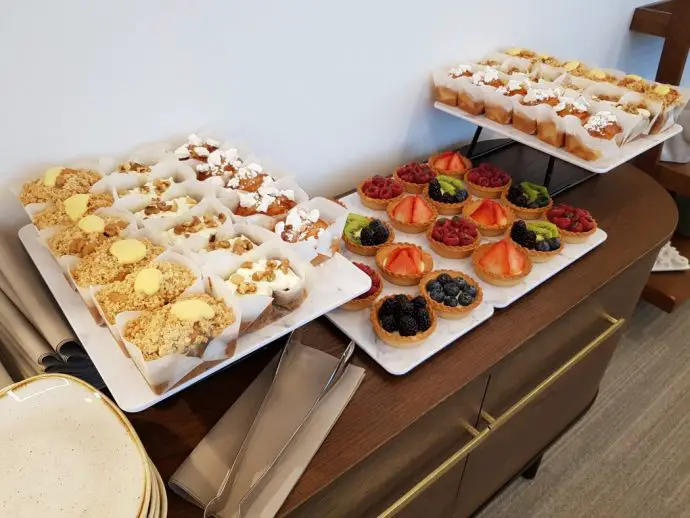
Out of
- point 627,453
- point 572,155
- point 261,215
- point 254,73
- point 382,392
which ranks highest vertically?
point 254,73

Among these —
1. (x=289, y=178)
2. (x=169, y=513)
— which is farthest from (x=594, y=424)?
(x=169, y=513)

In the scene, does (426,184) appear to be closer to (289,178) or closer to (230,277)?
(289,178)

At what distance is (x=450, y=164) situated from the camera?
163cm

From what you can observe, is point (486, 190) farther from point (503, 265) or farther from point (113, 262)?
point (113, 262)

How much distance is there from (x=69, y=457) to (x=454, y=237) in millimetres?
898

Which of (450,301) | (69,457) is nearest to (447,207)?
(450,301)

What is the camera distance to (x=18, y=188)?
1037 mm

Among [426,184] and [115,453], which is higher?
[115,453]

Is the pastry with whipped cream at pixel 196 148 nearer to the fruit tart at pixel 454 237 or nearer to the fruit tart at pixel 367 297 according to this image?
the fruit tart at pixel 367 297

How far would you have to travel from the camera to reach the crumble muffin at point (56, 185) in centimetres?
100

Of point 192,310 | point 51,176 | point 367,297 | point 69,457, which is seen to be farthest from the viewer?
point 367,297

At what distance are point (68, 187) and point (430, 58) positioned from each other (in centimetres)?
106

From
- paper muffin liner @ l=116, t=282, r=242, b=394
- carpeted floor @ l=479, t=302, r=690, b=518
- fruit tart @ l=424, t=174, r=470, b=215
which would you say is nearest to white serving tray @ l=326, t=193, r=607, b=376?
fruit tart @ l=424, t=174, r=470, b=215

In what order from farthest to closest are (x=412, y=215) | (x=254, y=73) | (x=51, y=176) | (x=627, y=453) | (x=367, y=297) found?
(x=627, y=453) < (x=412, y=215) < (x=254, y=73) < (x=367, y=297) < (x=51, y=176)
